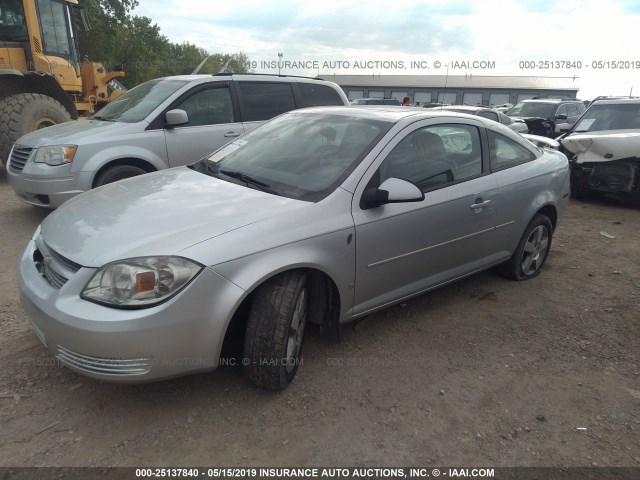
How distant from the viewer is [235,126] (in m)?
6.00

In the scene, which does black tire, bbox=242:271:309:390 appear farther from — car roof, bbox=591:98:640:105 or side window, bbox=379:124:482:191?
Result: car roof, bbox=591:98:640:105

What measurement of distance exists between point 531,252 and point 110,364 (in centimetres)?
374

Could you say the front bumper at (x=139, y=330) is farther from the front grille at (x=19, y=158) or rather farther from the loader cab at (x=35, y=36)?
the loader cab at (x=35, y=36)

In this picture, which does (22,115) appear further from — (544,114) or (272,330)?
(544,114)

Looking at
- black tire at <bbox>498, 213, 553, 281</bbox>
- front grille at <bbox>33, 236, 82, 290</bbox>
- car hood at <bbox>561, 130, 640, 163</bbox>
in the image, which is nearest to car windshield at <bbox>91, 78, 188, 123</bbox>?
front grille at <bbox>33, 236, 82, 290</bbox>

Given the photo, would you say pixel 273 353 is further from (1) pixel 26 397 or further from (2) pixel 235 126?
(2) pixel 235 126

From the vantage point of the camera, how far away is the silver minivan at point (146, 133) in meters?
5.02

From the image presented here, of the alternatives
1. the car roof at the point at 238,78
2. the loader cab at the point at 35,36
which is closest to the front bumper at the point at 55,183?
the car roof at the point at 238,78

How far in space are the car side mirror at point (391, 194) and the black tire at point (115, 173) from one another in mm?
3487

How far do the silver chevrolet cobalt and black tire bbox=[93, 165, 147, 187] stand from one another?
6.68 feet

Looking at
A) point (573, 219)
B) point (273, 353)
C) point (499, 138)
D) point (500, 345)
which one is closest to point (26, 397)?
point (273, 353)

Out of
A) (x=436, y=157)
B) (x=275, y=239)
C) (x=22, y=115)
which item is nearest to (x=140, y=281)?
(x=275, y=239)

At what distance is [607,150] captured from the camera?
7.06 metres

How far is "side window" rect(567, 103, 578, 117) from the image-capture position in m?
15.2
